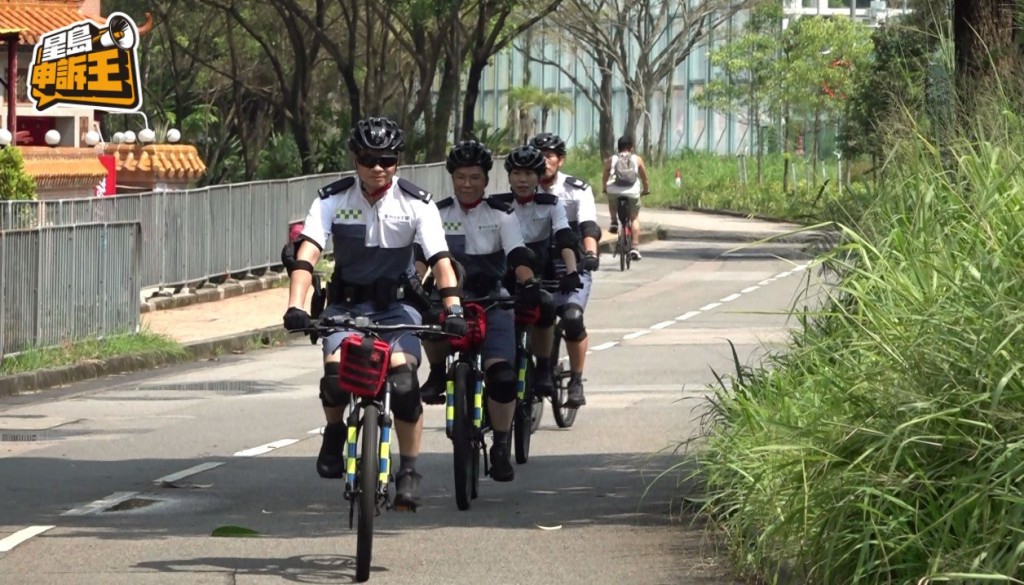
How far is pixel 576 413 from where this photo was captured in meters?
14.0

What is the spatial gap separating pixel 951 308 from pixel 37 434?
884cm

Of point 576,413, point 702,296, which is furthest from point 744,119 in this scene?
point 576,413

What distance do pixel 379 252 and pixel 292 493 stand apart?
→ 2.28 m

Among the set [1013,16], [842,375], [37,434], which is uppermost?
[1013,16]

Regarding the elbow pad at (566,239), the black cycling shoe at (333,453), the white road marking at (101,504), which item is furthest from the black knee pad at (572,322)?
the black cycling shoe at (333,453)

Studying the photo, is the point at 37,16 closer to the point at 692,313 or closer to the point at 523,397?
the point at 692,313

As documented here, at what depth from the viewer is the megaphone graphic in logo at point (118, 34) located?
31906mm

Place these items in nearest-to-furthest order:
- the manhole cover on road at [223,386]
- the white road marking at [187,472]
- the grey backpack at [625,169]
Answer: the white road marking at [187,472] → the manhole cover on road at [223,386] → the grey backpack at [625,169]

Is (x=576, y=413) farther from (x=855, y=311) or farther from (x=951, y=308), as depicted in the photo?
(x=951, y=308)

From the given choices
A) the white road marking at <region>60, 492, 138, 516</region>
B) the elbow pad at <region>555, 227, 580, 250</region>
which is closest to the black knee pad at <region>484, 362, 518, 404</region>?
the elbow pad at <region>555, 227, 580, 250</region>

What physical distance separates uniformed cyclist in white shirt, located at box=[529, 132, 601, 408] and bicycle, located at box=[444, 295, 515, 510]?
269 centimetres

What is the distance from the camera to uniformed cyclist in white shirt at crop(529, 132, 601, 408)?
516 inches

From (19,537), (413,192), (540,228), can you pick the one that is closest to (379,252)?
(413,192)

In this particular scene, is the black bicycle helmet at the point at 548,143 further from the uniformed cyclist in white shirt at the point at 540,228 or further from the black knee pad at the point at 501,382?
the black knee pad at the point at 501,382
